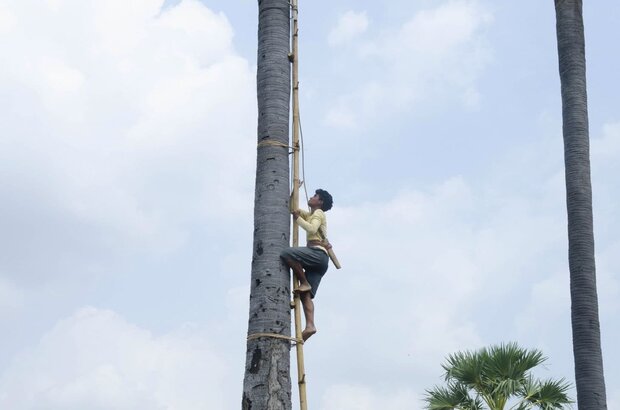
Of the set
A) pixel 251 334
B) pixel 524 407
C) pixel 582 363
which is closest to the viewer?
pixel 251 334

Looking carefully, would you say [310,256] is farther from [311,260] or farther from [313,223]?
[313,223]

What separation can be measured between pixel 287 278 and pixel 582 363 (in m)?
6.02

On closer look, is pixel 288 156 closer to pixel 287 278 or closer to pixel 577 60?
pixel 287 278

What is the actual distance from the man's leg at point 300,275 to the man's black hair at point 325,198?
94cm

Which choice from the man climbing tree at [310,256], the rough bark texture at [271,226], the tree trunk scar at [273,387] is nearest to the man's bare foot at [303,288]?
the man climbing tree at [310,256]

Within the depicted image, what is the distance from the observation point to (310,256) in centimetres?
1012

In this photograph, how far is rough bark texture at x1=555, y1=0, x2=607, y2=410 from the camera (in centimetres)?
1430

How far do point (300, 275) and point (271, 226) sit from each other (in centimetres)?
58

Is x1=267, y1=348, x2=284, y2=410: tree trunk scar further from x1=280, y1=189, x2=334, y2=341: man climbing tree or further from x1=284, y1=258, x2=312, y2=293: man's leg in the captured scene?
x1=284, y1=258, x2=312, y2=293: man's leg

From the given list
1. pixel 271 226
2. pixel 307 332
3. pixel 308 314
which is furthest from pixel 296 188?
pixel 307 332

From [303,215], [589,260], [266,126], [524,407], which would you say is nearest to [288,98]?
[266,126]

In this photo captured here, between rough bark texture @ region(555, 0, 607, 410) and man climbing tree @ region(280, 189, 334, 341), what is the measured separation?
Answer: 5.39 metres

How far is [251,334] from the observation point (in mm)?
9617

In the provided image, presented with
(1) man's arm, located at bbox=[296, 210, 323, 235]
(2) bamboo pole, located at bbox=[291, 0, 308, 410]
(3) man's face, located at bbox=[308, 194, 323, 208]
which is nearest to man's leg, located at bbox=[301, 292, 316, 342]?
(2) bamboo pole, located at bbox=[291, 0, 308, 410]
